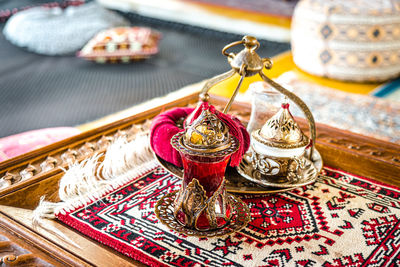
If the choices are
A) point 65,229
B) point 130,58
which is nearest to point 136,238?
point 65,229

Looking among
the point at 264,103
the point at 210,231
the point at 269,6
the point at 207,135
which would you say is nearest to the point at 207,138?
the point at 207,135

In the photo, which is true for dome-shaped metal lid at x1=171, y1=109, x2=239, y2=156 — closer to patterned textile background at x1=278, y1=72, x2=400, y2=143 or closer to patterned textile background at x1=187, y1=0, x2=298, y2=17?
patterned textile background at x1=278, y1=72, x2=400, y2=143

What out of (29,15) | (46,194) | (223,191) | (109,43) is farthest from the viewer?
(29,15)

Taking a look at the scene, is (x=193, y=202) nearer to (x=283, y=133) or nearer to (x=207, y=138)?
(x=207, y=138)

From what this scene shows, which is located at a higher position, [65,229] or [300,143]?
[300,143]

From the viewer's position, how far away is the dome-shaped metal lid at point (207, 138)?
48cm

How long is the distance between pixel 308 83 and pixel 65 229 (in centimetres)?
157

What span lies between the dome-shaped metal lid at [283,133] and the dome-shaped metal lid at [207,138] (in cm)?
14

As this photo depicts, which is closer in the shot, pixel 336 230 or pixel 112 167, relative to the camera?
pixel 336 230

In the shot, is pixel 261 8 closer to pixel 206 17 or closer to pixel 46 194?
pixel 206 17

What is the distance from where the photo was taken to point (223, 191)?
0.53 meters

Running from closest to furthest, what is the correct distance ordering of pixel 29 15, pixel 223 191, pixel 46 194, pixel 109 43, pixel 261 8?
1. pixel 223 191
2. pixel 46 194
3. pixel 109 43
4. pixel 29 15
5. pixel 261 8

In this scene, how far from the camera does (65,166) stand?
2.33 feet

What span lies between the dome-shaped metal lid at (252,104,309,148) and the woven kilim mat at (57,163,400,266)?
0.09 metres
